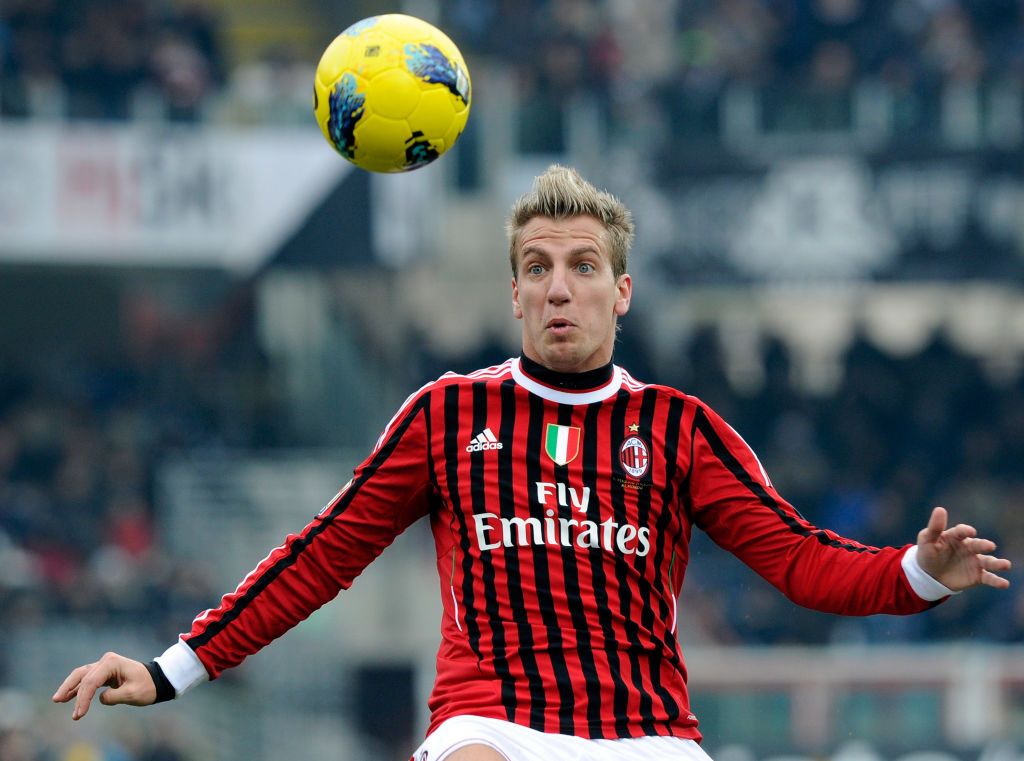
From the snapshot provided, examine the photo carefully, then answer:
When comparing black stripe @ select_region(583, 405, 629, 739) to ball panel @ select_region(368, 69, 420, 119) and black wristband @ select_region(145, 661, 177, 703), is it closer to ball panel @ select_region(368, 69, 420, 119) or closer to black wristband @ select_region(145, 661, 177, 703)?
black wristband @ select_region(145, 661, 177, 703)

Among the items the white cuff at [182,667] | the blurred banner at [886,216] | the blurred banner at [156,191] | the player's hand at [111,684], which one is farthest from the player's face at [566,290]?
the blurred banner at [156,191]

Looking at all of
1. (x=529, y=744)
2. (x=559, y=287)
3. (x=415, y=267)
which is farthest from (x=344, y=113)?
(x=415, y=267)

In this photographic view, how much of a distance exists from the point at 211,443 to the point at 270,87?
3361 millimetres

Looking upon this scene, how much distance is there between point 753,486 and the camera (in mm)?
4438

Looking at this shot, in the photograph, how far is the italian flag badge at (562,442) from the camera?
4387 mm

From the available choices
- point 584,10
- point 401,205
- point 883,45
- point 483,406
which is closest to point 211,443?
point 401,205

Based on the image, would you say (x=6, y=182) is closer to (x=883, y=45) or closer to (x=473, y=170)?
(x=473, y=170)

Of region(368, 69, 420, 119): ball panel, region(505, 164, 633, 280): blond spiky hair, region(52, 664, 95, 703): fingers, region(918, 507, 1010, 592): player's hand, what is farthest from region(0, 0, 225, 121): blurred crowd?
region(918, 507, 1010, 592): player's hand

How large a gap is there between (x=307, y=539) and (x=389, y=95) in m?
1.44

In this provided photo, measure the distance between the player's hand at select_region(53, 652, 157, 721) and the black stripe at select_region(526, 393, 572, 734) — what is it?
97 centimetres

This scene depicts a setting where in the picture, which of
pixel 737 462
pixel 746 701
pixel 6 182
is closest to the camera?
pixel 737 462

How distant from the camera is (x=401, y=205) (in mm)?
15875

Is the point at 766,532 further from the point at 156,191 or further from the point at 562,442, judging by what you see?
the point at 156,191

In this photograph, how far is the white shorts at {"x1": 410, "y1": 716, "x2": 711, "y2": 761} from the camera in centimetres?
399
